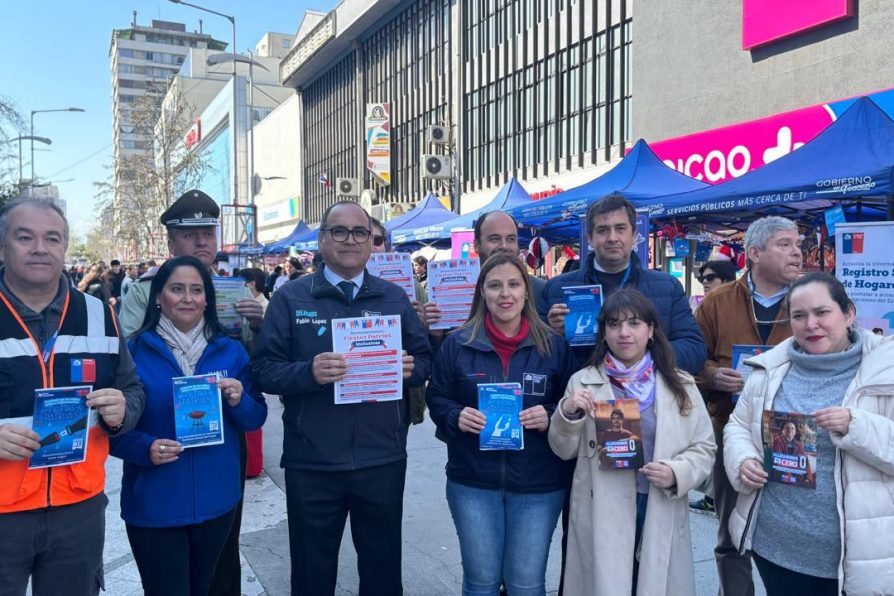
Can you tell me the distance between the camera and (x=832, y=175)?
247 inches

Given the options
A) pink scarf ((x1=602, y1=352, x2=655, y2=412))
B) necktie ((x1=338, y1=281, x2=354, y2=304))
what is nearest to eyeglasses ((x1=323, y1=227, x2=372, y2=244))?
necktie ((x1=338, y1=281, x2=354, y2=304))

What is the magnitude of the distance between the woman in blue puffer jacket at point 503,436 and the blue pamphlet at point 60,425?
1.46 metres

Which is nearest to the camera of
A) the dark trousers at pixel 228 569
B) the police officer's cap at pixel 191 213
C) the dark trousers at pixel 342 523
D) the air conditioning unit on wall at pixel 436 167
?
the dark trousers at pixel 342 523

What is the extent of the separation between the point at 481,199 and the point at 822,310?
84.9 feet

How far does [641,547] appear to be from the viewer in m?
3.00

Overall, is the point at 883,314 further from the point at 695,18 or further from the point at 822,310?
the point at 695,18

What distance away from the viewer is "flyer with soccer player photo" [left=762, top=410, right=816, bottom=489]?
2.57m

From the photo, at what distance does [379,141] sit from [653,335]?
34979 millimetres

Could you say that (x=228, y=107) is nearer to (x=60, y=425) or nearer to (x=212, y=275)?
(x=212, y=275)

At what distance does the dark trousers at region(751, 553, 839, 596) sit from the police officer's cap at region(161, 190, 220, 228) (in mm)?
3454

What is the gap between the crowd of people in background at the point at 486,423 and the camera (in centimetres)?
259

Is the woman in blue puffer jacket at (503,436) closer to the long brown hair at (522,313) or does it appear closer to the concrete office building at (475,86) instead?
the long brown hair at (522,313)

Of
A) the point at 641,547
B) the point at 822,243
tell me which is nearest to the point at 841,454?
the point at 641,547

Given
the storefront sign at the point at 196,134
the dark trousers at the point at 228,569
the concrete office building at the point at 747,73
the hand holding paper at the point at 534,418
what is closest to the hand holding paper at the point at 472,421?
the hand holding paper at the point at 534,418
